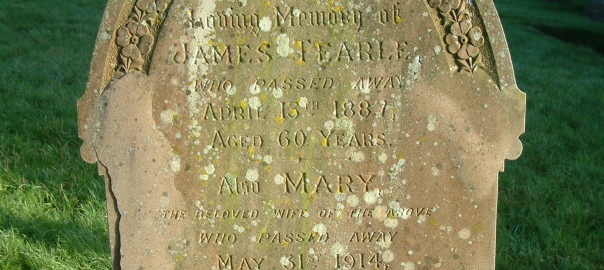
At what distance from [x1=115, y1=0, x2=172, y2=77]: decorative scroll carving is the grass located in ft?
5.13

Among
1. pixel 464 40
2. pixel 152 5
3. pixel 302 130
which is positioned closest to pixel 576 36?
pixel 464 40

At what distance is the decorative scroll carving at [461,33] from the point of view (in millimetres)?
2924

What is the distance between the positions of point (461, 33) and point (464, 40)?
0.04 metres

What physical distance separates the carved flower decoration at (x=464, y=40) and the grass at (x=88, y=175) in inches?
67.8

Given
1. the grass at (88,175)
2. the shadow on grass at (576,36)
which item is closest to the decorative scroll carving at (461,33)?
the grass at (88,175)

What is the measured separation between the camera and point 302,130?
3023 millimetres

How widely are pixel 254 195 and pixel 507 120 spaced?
128 centimetres

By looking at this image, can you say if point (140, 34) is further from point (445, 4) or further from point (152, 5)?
point (445, 4)

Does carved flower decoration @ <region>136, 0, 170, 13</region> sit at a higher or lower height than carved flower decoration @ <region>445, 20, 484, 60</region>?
higher

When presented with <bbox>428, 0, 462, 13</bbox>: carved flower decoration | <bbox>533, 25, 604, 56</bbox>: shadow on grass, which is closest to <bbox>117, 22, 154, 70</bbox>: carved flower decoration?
<bbox>428, 0, 462, 13</bbox>: carved flower decoration

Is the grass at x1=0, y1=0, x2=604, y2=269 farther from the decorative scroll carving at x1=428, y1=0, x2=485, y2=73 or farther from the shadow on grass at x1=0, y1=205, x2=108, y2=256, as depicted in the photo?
the decorative scroll carving at x1=428, y1=0, x2=485, y2=73

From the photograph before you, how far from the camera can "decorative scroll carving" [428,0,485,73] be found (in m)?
2.92

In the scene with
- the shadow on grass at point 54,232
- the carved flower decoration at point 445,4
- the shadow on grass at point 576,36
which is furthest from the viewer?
the shadow on grass at point 576,36

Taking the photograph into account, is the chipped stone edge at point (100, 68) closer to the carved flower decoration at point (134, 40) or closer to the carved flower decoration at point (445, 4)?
the carved flower decoration at point (134, 40)
